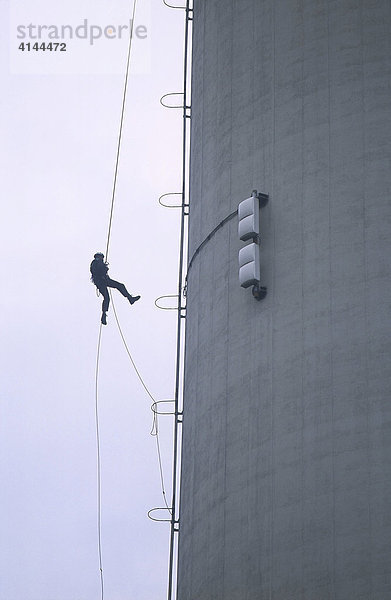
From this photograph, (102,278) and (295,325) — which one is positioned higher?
(102,278)

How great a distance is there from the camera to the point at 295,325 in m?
21.2

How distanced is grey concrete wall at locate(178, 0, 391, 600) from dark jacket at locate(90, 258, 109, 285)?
3.25 meters

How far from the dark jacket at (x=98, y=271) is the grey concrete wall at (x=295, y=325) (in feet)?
10.7

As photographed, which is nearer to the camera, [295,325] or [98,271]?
[295,325]

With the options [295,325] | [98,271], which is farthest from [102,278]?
[295,325]

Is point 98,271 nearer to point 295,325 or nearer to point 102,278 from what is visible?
point 102,278

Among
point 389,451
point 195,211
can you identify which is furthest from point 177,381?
point 389,451

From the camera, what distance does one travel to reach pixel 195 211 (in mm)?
25422

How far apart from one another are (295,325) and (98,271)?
7527mm

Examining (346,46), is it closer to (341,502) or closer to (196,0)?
(196,0)

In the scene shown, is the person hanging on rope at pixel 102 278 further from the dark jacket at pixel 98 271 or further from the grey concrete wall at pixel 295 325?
the grey concrete wall at pixel 295 325

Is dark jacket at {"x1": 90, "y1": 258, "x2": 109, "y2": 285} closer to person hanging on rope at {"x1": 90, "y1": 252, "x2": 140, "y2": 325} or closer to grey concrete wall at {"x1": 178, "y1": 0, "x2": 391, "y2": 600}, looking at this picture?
person hanging on rope at {"x1": 90, "y1": 252, "x2": 140, "y2": 325}

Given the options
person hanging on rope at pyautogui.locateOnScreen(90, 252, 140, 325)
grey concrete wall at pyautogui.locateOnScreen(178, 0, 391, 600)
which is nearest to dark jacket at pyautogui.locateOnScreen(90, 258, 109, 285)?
person hanging on rope at pyautogui.locateOnScreen(90, 252, 140, 325)

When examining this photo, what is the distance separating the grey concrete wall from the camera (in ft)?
64.7
